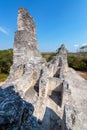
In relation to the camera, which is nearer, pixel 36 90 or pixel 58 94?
pixel 36 90

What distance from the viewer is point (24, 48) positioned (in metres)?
7.93

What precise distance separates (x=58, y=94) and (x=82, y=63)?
23004mm

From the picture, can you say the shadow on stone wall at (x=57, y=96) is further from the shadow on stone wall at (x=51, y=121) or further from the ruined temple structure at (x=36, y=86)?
the shadow on stone wall at (x=51, y=121)

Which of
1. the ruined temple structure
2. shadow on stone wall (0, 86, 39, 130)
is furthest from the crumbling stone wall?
shadow on stone wall (0, 86, 39, 130)

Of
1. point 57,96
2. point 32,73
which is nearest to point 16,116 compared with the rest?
point 32,73

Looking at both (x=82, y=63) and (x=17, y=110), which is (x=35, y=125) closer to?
(x=17, y=110)

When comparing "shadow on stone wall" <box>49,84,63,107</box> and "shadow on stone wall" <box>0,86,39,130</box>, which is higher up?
"shadow on stone wall" <box>0,86,39,130</box>

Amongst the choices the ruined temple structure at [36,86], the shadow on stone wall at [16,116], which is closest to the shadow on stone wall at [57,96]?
the ruined temple structure at [36,86]

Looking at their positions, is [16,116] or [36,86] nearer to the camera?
[16,116]

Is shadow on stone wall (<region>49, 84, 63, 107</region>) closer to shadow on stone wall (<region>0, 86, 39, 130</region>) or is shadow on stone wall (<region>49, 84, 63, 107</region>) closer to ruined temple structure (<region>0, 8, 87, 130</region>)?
ruined temple structure (<region>0, 8, 87, 130</region>)

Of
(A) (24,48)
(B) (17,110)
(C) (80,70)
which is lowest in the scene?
(C) (80,70)

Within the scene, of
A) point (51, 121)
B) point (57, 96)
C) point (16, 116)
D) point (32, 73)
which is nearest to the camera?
point (16, 116)

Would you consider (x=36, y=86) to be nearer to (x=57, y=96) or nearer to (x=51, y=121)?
(x=57, y=96)

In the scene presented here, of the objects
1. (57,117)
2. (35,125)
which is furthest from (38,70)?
(35,125)
